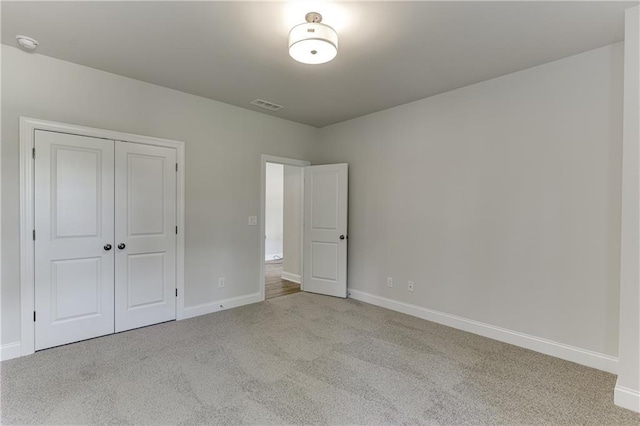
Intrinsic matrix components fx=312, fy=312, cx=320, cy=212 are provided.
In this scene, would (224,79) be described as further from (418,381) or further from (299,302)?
(418,381)

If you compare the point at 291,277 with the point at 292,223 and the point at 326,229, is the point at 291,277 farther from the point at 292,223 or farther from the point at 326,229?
the point at 326,229

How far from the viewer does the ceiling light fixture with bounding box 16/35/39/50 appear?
251 centimetres

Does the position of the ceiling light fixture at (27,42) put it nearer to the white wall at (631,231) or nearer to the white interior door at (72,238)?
the white interior door at (72,238)

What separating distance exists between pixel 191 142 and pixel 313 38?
221 cm

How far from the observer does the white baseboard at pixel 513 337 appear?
8.49 ft

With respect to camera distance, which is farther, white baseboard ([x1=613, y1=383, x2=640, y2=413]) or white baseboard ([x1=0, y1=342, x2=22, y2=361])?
white baseboard ([x1=0, y1=342, x2=22, y2=361])

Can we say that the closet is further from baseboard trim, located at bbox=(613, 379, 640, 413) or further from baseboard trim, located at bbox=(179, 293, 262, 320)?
baseboard trim, located at bbox=(613, 379, 640, 413)

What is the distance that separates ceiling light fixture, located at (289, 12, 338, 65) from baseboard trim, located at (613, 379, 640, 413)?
10.1 ft

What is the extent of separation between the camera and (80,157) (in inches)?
118

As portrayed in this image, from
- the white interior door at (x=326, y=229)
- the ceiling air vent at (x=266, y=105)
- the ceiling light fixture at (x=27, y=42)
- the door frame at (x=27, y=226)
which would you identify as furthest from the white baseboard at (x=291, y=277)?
the ceiling light fixture at (x=27, y=42)

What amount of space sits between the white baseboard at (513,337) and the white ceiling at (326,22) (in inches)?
100

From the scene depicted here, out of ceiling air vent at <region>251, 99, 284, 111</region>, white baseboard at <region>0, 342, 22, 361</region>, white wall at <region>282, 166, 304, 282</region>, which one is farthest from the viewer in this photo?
white wall at <region>282, 166, 304, 282</region>

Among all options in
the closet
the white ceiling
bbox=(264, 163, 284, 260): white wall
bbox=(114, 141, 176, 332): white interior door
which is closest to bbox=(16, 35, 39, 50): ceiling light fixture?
the white ceiling

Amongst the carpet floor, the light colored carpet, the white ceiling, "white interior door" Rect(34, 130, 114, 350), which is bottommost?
the light colored carpet
